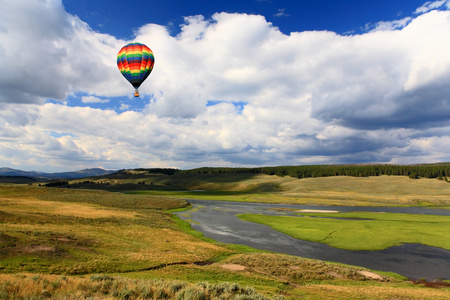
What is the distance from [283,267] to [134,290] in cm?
1622

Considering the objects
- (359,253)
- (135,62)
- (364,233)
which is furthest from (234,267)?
(135,62)

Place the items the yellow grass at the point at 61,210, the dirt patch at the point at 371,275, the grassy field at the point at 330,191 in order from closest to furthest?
the dirt patch at the point at 371,275 < the yellow grass at the point at 61,210 < the grassy field at the point at 330,191

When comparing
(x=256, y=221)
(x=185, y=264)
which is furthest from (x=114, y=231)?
(x=256, y=221)

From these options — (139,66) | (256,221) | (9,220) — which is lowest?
(256,221)

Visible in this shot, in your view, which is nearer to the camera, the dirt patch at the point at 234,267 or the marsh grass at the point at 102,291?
the marsh grass at the point at 102,291

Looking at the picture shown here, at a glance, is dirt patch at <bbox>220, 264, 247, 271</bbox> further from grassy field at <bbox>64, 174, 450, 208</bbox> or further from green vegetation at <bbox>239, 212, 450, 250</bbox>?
grassy field at <bbox>64, 174, 450, 208</bbox>

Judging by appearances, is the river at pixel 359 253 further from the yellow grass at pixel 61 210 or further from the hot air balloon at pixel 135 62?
the hot air balloon at pixel 135 62

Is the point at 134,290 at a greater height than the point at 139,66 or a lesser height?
lesser

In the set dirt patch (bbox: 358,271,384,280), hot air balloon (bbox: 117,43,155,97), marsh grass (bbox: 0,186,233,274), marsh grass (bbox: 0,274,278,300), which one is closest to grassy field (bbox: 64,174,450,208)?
hot air balloon (bbox: 117,43,155,97)

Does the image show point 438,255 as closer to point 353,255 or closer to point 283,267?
point 353,255

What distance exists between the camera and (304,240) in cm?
4084

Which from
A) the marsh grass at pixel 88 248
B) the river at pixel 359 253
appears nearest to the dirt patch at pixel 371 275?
the river at pixel 359 253

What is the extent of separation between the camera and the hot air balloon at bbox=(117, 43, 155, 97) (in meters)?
51.8

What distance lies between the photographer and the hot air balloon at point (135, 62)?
51844mm
